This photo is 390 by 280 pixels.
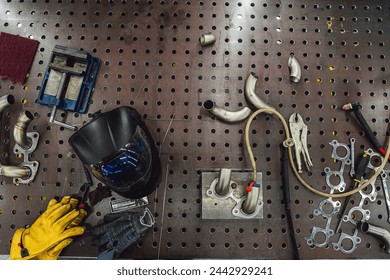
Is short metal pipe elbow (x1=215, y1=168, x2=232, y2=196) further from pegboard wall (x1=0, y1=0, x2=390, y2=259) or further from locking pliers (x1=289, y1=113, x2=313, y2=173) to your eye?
locking pliers (x1=289, y1=113, x2=313, y2=173)

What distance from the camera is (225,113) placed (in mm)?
1129

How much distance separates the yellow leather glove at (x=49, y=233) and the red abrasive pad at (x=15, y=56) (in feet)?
1.52

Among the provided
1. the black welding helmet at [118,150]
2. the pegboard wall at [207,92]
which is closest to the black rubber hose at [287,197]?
the pegboard wall at [207,92]

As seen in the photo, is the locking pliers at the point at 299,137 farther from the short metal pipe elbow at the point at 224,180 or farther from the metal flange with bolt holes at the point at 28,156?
the metal flange with bolt holes at the point at 28,156

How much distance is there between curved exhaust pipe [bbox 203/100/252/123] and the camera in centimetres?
113

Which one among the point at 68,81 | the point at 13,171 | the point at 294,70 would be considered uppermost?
the point at 294,70

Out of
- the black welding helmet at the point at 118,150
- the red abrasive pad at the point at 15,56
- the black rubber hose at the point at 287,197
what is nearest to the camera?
the black welding helmet at the point at 118,150

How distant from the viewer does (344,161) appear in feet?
3.75

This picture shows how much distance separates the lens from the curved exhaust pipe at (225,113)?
113cm

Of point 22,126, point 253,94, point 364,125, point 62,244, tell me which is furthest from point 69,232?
point 364,125

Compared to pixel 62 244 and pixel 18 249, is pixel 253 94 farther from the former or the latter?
pixel 18 249

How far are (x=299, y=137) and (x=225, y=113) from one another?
9.9 inches

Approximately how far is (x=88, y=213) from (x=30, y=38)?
64cm
